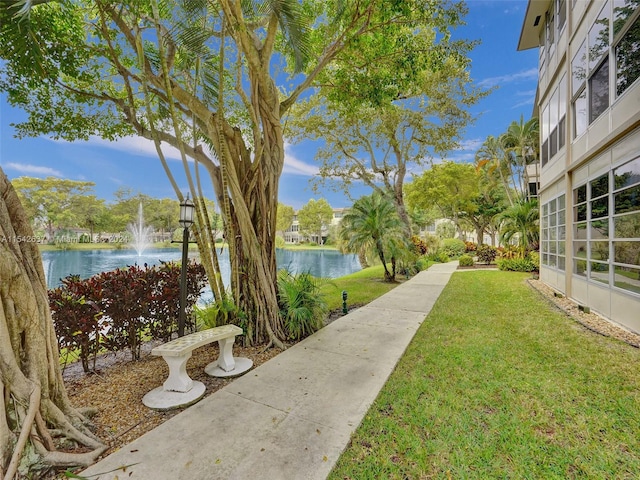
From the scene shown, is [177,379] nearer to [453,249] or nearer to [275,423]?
[275,423]

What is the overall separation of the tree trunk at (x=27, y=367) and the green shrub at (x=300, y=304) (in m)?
2.71

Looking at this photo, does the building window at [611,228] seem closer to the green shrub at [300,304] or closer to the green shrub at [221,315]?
the green shrub at [300,304]

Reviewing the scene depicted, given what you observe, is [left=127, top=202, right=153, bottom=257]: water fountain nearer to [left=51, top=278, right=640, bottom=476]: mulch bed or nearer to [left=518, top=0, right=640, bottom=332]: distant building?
[left=51, top=278, right=640, bottom=476]: mulch bed

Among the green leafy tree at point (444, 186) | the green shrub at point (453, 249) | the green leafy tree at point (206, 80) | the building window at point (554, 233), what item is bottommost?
the green shrub at point (453, 249)

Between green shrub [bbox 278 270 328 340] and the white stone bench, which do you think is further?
green shrub [bbox 278 270 328 340]

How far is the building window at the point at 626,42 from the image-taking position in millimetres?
4215

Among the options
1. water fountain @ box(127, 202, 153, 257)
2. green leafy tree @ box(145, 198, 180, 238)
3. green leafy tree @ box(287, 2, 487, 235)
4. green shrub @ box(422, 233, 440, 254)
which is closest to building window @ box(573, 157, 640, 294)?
green leafy tree @ box(287, 2, 487, 235)

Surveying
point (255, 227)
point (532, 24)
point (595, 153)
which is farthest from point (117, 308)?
point (532, 24)

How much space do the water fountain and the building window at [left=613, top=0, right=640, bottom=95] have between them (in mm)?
22457

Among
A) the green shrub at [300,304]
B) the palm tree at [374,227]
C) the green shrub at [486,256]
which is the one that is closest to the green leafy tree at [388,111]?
the palm tree at [374,227]

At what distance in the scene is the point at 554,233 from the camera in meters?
7.97

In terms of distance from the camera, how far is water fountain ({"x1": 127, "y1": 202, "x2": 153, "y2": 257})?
2086 centimetres

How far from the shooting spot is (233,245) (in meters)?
4.21

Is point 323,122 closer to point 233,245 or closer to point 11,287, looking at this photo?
point 233,245
